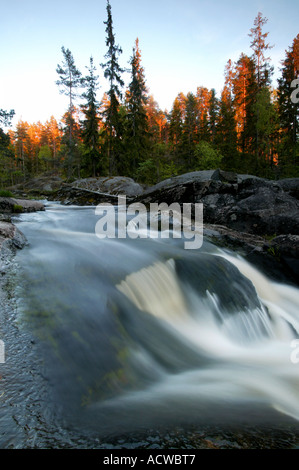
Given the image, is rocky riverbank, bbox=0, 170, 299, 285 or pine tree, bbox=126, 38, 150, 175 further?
pine tree, bbox=126, 38, 150, 175

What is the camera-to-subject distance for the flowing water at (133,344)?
5.73 ft

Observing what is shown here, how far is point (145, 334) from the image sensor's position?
10.2 feet

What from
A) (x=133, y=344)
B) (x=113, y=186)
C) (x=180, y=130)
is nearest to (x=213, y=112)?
(x=180, y=130)

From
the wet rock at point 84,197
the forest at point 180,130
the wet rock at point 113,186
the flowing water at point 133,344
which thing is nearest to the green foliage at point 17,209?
the wet rock at point 84,197

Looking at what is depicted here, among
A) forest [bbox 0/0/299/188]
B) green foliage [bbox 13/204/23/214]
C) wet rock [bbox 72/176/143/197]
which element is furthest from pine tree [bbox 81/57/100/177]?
green foliage [bbox 13/204/23/214]

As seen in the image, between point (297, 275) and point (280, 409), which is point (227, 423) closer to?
point (280, 409)

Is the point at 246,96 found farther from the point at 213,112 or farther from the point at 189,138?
the point at 189,138

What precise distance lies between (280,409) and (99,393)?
145 centimetres

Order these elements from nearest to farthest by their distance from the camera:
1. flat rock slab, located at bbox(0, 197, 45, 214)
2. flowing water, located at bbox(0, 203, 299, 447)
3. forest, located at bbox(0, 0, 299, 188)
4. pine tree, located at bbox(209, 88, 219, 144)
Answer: flowing water, located at bbox(0, 203, 299, 447), flat rock slab, located at bbox(0, 197, 45, 214), forest, located at bbox(0, 0, 299, 188), pine tree, located at bbox(209, 88, 219, 144)

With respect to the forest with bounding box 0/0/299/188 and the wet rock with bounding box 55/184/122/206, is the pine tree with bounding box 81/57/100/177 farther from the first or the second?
the wet rock with bounding box 55/184/122/206

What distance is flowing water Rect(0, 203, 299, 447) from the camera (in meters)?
1.75

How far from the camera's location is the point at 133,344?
9.31 ft

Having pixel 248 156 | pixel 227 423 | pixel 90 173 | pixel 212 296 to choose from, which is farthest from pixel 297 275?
pixel 248 156

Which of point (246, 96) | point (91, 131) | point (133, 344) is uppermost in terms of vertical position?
point (246, 96)
